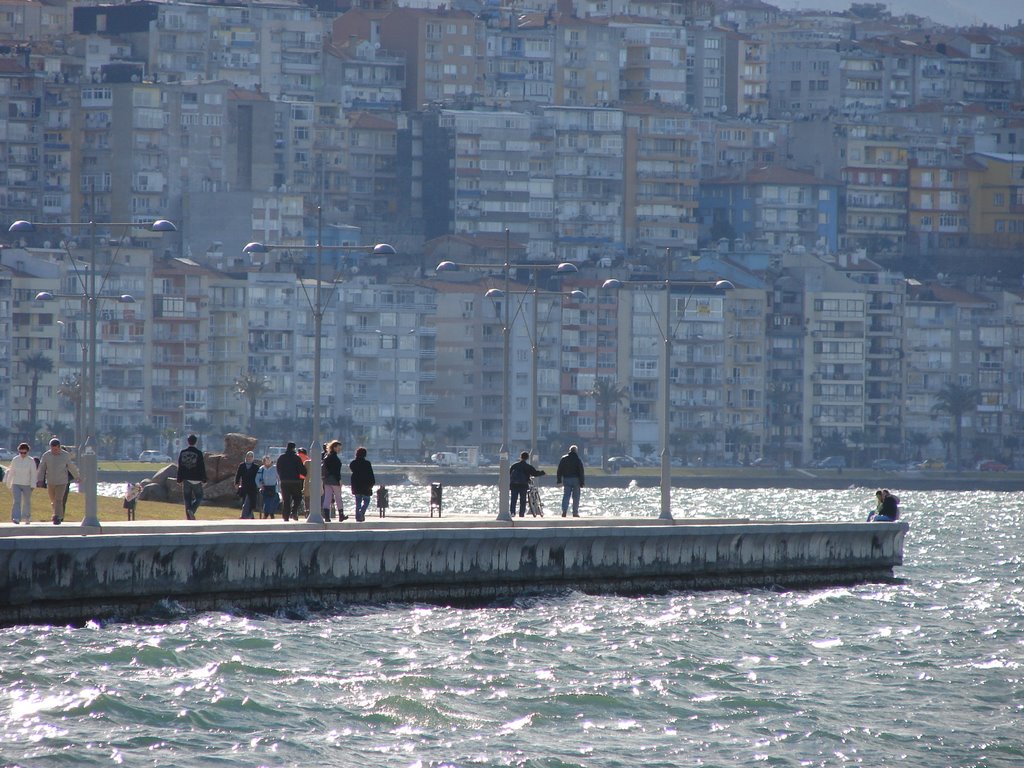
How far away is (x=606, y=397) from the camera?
18150 cm

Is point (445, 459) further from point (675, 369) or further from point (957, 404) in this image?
point (957, 404)

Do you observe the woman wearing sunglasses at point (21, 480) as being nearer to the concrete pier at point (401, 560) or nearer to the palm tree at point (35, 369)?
the concrete pier at point (401, 560)

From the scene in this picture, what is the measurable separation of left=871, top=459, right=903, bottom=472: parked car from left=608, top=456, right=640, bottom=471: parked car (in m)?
18.9

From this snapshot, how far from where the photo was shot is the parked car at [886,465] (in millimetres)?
185025

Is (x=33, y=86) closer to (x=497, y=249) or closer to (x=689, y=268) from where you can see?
(x=497, y=249)

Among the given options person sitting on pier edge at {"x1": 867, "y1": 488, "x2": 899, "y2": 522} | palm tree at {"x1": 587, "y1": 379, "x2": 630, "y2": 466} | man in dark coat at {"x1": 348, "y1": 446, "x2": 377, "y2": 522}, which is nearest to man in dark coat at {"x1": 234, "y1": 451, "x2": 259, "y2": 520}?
man in dark coat at {"x1": 348, "y1": 446, "x2": 377, "y2": 522}

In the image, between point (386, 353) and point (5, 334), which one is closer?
point (5, 334)

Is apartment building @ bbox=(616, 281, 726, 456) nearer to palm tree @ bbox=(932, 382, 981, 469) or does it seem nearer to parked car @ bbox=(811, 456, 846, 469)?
parked car @ bbox=(811, 456, 846, 469)

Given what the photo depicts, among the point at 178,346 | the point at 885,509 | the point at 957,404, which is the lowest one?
the point at 885,509

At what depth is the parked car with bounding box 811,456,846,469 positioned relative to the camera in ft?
614

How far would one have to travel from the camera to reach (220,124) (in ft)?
619

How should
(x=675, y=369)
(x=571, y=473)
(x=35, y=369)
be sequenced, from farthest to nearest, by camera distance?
(x=675, y=369) → (x=35, y=369) → (x=571, y=473)

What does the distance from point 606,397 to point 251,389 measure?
26.1 m

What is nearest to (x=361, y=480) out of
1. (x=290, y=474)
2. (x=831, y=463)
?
(x=290, y=474)
